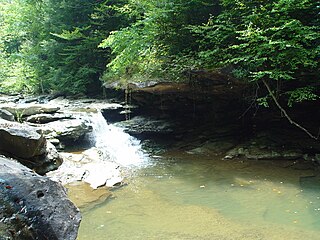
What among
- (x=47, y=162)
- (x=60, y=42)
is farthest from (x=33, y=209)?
(x=60, y=42)

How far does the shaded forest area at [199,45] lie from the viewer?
264 inches

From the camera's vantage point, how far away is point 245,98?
956cm

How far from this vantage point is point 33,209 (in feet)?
9.14

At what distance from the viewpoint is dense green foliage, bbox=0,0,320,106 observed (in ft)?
21.9

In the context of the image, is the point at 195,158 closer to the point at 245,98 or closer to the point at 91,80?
the point at 245,98

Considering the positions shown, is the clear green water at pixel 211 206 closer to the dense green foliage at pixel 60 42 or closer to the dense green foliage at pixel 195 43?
the dense green foliage at pixel 195 43

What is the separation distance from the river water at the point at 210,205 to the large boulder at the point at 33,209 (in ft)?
5.20

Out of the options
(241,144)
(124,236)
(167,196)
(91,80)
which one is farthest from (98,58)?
(124,236)

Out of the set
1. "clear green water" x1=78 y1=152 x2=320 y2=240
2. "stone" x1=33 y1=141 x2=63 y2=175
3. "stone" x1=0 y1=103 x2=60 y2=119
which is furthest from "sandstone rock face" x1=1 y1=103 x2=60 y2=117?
"clear green water" x1=78 y1=152 x2=320 y2=240

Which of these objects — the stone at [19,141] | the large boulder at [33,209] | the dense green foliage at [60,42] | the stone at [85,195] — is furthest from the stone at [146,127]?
the large boulder at [33,209]

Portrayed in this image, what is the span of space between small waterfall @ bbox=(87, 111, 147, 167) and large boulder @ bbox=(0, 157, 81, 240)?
5.92m

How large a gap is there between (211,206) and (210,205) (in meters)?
0.05

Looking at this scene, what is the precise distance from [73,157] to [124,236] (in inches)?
164

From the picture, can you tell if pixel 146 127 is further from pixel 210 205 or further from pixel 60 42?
pixel 60 42
